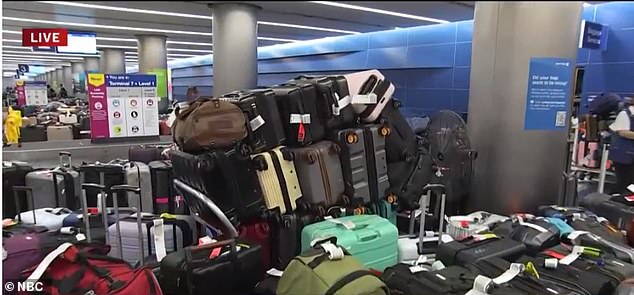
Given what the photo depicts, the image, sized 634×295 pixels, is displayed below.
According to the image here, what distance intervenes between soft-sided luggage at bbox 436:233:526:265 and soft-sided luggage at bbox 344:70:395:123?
1.13 metres

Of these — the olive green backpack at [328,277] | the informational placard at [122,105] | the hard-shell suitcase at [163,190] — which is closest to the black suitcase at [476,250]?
the olive green backpack at [328,277]

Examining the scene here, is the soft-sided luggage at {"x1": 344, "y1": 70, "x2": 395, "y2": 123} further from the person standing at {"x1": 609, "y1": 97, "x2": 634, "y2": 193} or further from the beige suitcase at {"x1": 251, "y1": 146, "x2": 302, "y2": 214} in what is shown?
the person standing at {"x1": 609, "y1": 97, "x2": 634, "y2": 193}

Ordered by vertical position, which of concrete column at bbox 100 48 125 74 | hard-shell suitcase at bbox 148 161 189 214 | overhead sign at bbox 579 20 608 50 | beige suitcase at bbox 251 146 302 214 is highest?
overhead sign at bbox 579 20 608 50

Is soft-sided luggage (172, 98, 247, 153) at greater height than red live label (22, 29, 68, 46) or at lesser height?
lesser

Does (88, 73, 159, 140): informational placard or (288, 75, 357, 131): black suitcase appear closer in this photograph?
(288, 75, 357, 131): black suitcase

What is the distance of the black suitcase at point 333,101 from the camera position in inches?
118

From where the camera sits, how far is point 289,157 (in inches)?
111

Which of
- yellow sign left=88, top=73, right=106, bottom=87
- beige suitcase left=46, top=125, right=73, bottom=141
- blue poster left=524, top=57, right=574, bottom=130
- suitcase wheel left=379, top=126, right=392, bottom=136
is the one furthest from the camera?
beige suitcase left=46, top=125, right=73, bottom=141

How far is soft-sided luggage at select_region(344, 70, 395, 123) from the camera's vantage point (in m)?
3.09

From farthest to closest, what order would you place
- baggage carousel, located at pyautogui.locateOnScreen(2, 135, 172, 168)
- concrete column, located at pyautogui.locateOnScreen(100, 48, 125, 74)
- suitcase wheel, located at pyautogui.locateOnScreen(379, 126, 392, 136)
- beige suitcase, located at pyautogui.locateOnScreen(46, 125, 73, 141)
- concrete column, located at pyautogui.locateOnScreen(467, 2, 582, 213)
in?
concrete column, located at pyautogui.locateOnScreen(100, 48, 125, 74)
beige suitcase, located at pyautogui.locateOnScreen(46, 125, 73, 141)
baggage carousel, located at pyautogui.locateOnScreen(2, 135, 172, 168)
suitcase wheel, located at pyautogui.locateOnScreen(379, 126, 392, 136)
concrete column, located at pyautogui.locateOnScreen(467, 2, 582, 213)

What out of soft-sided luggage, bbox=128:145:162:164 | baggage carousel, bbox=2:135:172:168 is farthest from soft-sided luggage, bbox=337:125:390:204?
baggage carousel, bbox=2:135:172:168

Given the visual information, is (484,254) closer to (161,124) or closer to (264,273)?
(264,273)

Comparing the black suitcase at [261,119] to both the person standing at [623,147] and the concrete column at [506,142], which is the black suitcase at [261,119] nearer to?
the concrete column at [506,142]

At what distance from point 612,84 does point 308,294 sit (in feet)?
18.0
